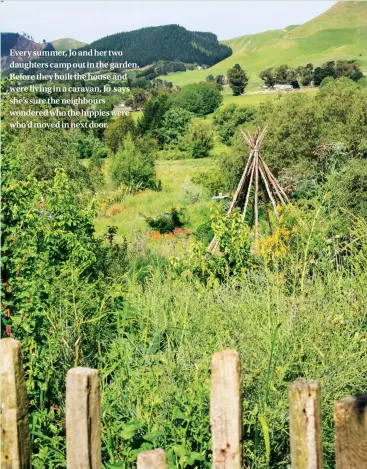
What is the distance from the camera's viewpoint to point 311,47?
60.9 m

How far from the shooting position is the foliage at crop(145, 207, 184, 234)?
2178cm

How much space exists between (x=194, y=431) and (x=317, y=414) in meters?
1.37

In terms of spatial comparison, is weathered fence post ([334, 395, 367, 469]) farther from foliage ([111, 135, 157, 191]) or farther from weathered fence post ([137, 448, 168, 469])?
foliage ([111, 135, 157, 191])

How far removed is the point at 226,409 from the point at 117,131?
40.1 m

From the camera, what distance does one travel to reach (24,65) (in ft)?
47.8

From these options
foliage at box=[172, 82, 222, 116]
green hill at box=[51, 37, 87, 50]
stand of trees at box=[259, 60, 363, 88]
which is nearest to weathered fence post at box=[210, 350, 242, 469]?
green hill at box=[51, 37, 87, 50]

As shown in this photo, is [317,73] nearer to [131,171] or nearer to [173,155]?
[173,155]

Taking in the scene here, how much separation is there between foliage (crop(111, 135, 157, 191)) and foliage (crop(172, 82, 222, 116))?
21145 millimetres

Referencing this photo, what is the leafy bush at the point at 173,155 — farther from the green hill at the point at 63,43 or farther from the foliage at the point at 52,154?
the foliage at the point at 52,154

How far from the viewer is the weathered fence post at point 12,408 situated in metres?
1.47

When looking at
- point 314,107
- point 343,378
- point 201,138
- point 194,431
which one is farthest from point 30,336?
point 201,138

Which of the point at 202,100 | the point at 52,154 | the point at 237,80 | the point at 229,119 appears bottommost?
the point at 52,154

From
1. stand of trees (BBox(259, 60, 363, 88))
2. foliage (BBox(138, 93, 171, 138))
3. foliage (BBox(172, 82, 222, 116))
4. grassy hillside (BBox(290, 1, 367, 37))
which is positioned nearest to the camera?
stand of trees (BBox(259, 60, 363, 88))

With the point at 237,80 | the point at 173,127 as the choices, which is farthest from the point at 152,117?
the point at 237,80
